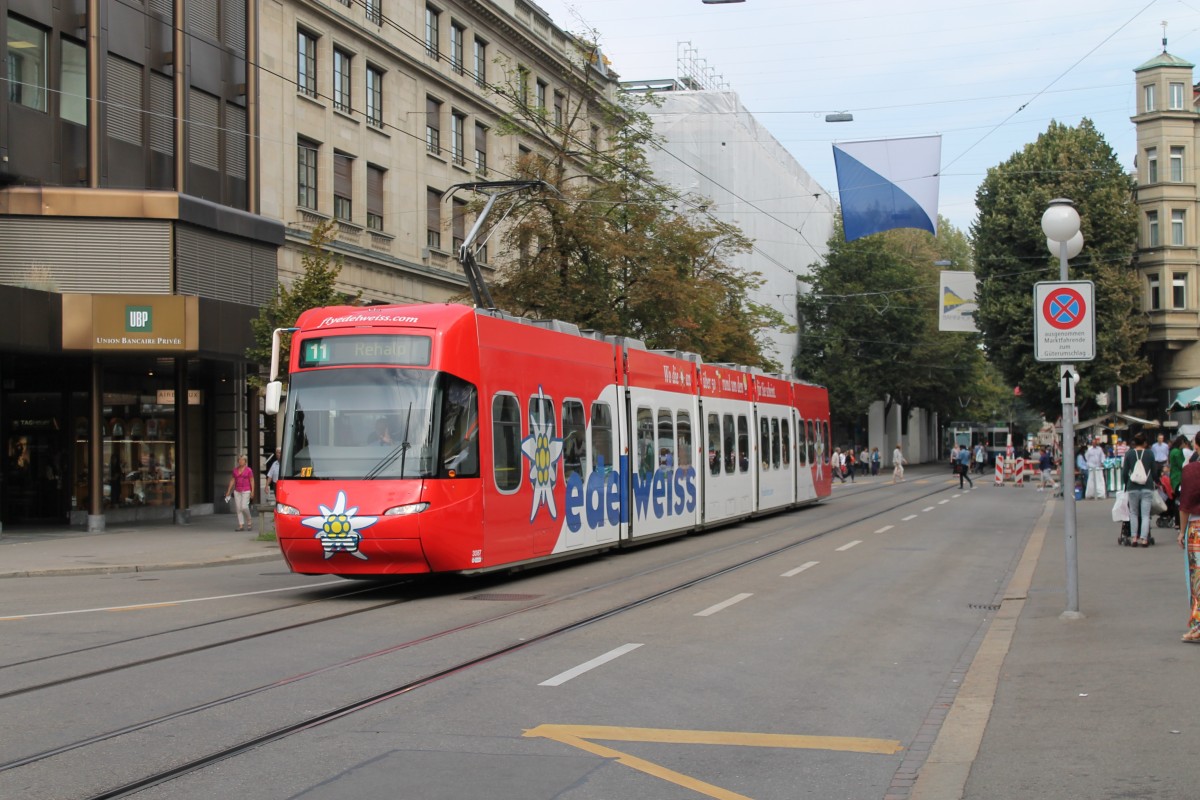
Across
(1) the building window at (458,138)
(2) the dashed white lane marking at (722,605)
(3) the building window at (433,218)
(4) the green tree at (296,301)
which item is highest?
(1) the building window at (458,138)

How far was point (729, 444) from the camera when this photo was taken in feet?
85.3

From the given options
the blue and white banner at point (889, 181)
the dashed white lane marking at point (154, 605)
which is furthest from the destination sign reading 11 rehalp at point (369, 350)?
the blue and white banner at point (889, 181)

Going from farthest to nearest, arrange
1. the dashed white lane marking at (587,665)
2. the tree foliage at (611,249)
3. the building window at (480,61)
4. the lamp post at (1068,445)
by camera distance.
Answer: the building window at (480,61)
the tree foliage at (611,249)
the lamp post at (1068,445)
the dashed white lane marking at (587,665)

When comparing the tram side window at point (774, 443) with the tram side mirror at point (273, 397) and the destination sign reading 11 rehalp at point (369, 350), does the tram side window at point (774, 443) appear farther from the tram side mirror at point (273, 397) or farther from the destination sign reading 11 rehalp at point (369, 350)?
the tram side mirror at point (273, 397)

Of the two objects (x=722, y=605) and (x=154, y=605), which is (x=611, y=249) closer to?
(x=722, y=605)

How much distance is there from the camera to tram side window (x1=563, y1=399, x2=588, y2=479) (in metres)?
17.4

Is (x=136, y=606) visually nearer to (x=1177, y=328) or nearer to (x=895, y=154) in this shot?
(x=895, y=154)

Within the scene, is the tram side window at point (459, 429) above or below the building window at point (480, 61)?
below

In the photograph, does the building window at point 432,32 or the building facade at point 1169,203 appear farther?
the building facade at point 1169,203

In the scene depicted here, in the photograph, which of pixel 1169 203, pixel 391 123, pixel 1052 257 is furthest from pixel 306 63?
pixel 1169 203

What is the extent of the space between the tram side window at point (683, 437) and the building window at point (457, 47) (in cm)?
2091

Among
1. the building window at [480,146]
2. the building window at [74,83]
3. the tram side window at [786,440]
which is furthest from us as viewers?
the building window at [480,146]

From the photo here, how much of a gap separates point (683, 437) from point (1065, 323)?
36.1 feet

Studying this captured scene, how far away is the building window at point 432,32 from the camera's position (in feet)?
126
